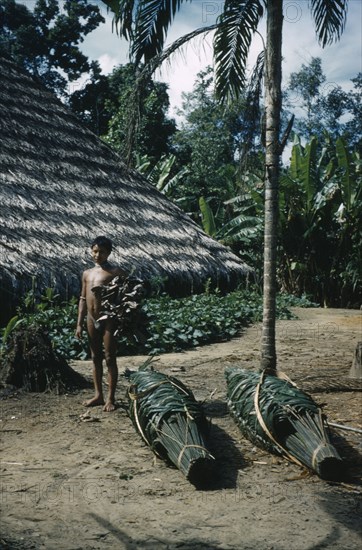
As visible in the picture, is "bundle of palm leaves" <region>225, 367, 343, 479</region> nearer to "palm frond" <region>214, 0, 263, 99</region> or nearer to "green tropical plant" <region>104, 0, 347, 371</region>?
"green tropical plant" <region>104, 0, 347, 371</region>

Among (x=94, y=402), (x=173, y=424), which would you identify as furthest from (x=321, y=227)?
(x=173, y=424)

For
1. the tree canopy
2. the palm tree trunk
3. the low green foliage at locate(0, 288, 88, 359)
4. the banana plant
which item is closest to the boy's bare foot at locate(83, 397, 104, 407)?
the palm tree trunk

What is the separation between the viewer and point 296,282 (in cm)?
1508

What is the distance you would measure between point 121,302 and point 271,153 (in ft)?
7.29

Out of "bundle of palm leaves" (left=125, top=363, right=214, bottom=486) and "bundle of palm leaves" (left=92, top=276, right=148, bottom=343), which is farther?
"bundle of palm leaves" (left=92, top=276, right=148, bottom=343)

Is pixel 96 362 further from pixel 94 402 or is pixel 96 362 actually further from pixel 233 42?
pixel 233 42

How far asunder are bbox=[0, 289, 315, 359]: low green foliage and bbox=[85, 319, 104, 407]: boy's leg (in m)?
1.50

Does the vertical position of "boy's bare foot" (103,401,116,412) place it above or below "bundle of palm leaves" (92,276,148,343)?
below

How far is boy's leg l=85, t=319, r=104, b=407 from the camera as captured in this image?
540cm

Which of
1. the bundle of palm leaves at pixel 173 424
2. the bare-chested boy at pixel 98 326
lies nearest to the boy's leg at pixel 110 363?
the bare-chested boy at pixel 98 326

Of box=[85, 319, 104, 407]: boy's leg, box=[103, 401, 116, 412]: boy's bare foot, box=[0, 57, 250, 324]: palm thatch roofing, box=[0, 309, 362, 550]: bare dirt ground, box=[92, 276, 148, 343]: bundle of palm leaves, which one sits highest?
box=[0, 57, 250, 324]: palm thatch roofing

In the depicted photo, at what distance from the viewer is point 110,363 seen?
529 cm

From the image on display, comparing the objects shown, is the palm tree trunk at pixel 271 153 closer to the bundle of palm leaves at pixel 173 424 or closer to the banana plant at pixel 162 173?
the bundle of palm leaves at pixel 173 424

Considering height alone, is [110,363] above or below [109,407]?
above
